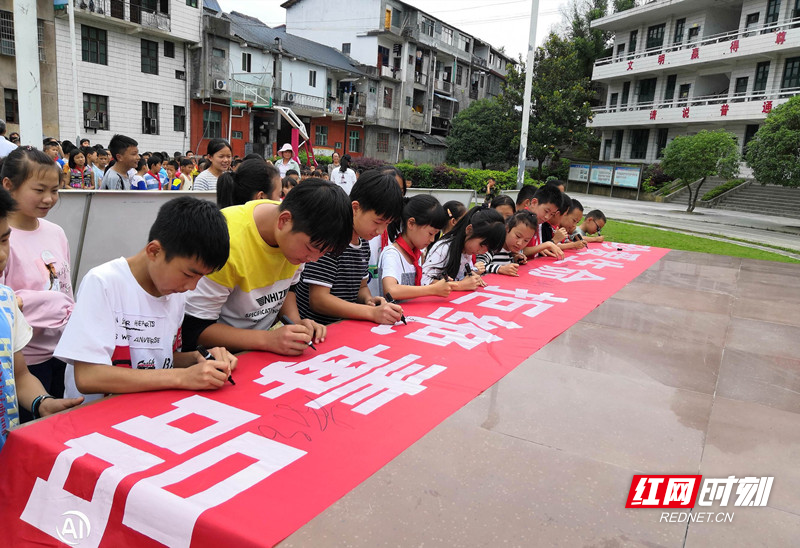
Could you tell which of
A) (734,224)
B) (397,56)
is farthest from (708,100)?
(397,56)

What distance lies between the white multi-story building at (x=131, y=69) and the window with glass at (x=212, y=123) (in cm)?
72

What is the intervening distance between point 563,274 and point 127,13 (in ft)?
63.8

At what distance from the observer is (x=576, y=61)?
2784cm

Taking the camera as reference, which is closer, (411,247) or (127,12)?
(411,247)

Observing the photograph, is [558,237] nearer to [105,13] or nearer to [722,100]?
[105,13]

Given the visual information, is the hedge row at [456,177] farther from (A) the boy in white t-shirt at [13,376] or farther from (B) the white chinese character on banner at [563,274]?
(A) the boy in white t-shirt at [13,376]

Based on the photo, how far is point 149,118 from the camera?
798 inches

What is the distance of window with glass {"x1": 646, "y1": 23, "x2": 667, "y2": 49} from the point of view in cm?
2750

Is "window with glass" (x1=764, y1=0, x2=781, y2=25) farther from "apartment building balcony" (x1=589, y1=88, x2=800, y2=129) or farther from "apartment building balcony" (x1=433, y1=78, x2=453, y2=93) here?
"apartment building balcony" (x1=433, y1=78, x2=453, y2=93)

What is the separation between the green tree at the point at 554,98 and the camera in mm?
27766

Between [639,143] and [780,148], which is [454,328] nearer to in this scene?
[780,148]

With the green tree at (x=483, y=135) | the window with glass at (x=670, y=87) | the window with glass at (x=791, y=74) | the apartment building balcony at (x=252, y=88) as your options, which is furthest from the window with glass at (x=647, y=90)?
the apartment building balcony at (x=252, y=88)

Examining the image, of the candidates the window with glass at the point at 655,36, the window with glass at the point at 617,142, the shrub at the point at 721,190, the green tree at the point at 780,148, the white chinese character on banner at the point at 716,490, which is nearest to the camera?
the white chinese character on banner at the point at 716,490

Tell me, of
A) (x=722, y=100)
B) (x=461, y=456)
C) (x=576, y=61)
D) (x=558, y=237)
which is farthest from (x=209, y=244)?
(x=576, y=61)
